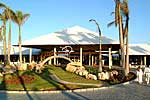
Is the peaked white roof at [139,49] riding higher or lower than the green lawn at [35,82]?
higher

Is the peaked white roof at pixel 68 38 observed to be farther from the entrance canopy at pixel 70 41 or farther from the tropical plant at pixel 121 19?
the tropical plant at pixel 121 19

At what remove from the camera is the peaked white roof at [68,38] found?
46156mm

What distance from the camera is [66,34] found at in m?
51.3

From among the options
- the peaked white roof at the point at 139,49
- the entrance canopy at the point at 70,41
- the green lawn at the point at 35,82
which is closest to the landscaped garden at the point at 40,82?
the green lawn at the point at 35,82

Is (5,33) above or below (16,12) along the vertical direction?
below

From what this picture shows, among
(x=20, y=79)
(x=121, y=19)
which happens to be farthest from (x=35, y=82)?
(x=121, y=19)

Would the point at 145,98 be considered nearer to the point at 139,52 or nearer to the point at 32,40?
the point at 32,40

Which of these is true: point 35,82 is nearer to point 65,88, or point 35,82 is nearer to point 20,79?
point 20,79

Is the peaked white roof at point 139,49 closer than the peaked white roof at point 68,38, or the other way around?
the peaked white roof at point 68,38

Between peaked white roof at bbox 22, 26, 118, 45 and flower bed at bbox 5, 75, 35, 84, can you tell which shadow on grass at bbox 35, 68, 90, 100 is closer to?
flower bed at bbox 5, 75, 35, 84

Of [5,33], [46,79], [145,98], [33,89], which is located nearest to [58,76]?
[46,79]

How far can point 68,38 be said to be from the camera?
48.6 metres

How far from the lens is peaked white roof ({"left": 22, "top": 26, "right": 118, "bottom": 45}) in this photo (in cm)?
4616

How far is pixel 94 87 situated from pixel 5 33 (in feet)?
79.1
